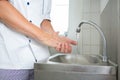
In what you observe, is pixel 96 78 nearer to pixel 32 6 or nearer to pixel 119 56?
pixel 119 56

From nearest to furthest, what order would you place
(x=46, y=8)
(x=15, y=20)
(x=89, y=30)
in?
1. (x=15, y=20)
2. (x=46, y=8)
3. (x=89, y=30)

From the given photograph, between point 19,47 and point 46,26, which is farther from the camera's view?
point 46,26

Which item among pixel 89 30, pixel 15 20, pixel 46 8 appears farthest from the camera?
pixel 89 30

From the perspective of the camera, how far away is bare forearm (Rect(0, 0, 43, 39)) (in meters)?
0.56

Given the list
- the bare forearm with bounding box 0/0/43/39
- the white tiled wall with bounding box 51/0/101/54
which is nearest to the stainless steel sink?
the bare forearm with bounding box 0/0/43/39

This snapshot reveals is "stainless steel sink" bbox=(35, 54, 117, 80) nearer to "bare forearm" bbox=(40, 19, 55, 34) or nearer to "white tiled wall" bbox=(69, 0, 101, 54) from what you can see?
"bare forearm" bbox=(40, 19, 55, 34)

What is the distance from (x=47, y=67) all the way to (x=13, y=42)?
0.15 meters

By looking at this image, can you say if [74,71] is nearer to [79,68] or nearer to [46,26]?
[79,68]

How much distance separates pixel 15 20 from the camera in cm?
56

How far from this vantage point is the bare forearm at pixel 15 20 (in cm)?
56

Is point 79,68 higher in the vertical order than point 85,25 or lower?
lower

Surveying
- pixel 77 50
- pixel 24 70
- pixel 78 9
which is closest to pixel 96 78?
pixel 24 70

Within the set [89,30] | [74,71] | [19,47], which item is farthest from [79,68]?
[89,30]

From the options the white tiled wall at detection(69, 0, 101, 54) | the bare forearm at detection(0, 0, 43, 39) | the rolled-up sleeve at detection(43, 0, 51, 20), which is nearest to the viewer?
the bare forearm at detection(0, 0, 43, 39)
